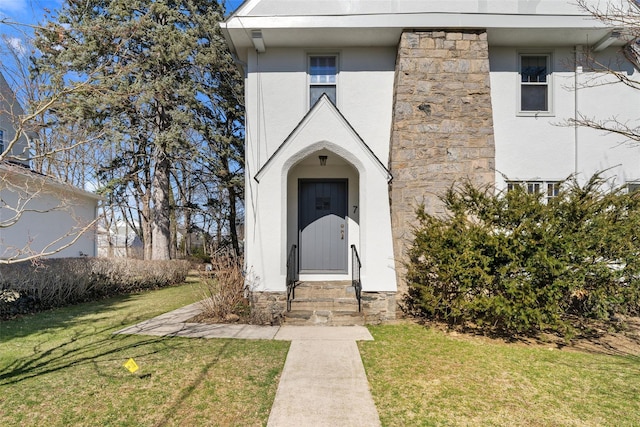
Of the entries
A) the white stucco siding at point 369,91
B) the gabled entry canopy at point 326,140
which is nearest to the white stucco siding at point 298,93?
the white stucco siding at point 369,91

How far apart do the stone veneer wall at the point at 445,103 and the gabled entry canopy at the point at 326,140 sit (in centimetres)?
93

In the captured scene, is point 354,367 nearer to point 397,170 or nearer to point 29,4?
point 397,170

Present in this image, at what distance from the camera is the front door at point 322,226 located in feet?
27.0

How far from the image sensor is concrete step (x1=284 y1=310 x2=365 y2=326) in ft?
21.4

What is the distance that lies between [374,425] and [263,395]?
126 centimetres

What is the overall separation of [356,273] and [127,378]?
460cm

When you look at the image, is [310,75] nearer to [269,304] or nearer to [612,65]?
[269,304]

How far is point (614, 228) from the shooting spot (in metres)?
5.45

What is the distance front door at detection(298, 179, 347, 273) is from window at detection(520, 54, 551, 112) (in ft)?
15.9

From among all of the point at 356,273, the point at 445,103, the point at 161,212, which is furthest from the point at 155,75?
the point at 356,273

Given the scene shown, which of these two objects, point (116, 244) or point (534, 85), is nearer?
point (534, 85)

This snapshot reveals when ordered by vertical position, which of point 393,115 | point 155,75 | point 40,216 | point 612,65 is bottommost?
point 40,216

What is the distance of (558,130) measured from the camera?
810 centimetres

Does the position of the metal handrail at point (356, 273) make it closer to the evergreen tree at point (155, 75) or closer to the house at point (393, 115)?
the house at point (393, 115)
